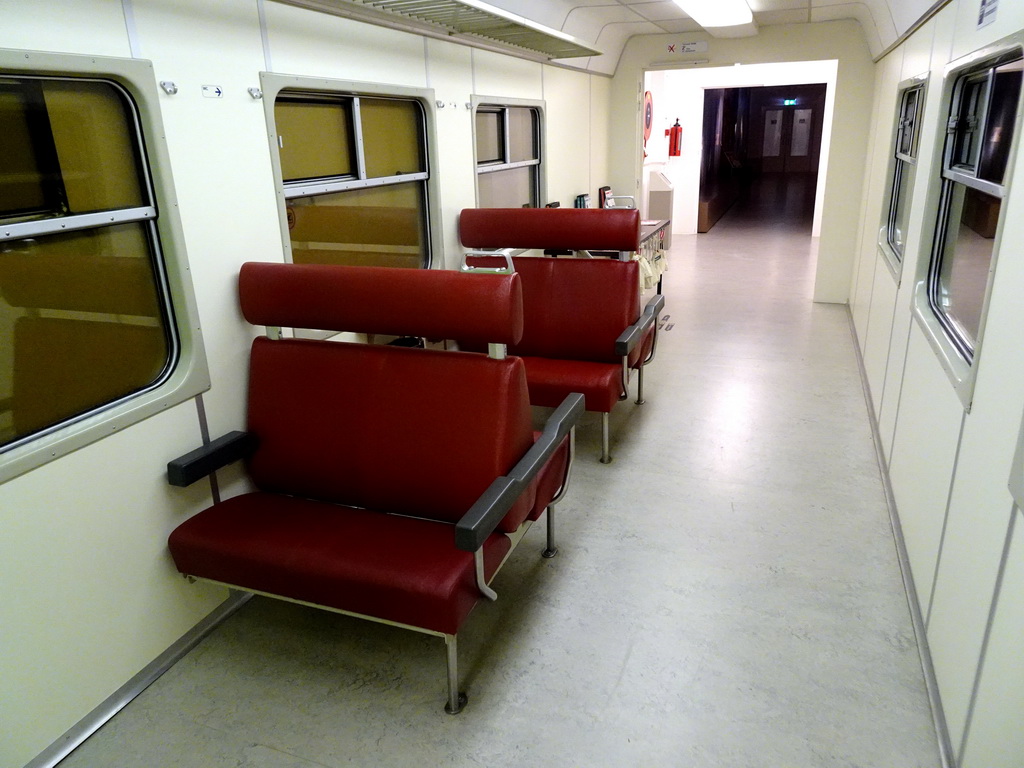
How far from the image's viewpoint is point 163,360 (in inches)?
94.6

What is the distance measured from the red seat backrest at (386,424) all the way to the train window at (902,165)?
9.03 ft

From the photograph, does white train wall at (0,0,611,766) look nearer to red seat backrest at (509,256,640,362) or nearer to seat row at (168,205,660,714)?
seat row at (168,205,660,714)

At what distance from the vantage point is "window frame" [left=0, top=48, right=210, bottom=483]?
6.08 ft

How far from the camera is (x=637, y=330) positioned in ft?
12.7

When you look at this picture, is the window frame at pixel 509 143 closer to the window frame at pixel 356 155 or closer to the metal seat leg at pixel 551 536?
the window frame at pixel 356 155

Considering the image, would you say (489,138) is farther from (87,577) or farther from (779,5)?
(87,577)

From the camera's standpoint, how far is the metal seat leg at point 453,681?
6.97ft

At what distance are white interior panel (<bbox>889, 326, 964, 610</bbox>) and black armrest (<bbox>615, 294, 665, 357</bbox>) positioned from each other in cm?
131

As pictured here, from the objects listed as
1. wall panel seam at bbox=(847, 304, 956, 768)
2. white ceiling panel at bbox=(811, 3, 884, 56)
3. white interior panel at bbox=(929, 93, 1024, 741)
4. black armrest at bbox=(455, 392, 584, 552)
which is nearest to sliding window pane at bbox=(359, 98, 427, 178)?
black armrest at bbox=(455, 392, 584, 552)

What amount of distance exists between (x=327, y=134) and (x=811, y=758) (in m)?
3.05

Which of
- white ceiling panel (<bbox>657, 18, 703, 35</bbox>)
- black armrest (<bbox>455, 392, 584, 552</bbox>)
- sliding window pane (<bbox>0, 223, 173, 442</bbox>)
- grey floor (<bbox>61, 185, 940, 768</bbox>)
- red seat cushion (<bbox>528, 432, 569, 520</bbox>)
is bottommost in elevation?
grey floor (<bbox>61, 185, 940, 768</bbox>)

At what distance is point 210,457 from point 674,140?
9.84 m

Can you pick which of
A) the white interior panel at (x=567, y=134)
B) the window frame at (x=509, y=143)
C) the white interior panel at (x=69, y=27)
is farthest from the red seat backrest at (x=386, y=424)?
the white interior panel at (x=567, y=134)

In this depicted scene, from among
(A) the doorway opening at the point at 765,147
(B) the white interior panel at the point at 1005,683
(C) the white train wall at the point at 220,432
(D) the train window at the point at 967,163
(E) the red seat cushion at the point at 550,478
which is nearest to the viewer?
(B) the white interior panel at the point at 1005,683
